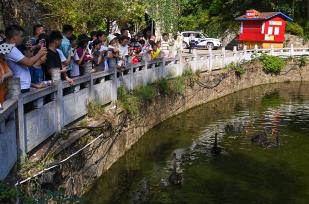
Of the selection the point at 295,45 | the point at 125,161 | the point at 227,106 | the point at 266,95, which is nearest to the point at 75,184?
the point at 125,161

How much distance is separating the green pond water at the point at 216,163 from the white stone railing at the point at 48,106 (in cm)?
174

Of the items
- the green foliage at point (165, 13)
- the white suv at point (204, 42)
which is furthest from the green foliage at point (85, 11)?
the white suv at point (204, 42)

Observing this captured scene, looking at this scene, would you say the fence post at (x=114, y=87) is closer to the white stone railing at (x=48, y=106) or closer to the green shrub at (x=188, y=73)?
the white stone railing at (x=48, y=106)

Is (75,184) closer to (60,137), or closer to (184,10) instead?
(60,137)

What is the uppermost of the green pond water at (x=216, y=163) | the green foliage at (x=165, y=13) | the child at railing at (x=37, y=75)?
the green foliage at (x=165, y=13)

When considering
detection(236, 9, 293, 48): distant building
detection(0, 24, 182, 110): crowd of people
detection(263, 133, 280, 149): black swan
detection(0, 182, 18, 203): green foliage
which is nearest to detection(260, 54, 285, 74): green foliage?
detection(236, 9, 293, 48): distant building

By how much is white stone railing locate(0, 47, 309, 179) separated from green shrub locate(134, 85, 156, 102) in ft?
0.72

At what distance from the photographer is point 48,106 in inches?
323

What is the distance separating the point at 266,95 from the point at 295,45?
526 inches

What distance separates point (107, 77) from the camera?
1238cm

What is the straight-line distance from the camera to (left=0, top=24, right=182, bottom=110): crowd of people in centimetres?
680

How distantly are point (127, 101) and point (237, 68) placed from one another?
13.1 metres

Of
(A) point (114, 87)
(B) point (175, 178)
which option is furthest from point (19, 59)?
(A) point (114, 87)

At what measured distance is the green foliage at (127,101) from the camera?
42.4ft
